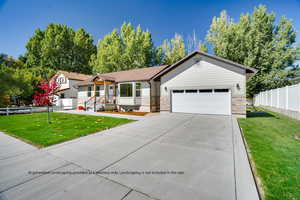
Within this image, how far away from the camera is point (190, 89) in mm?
11875

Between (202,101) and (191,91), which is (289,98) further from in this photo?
(191,91)

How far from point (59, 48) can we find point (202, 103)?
34.5 meters

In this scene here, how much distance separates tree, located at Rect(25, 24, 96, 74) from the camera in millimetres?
29870

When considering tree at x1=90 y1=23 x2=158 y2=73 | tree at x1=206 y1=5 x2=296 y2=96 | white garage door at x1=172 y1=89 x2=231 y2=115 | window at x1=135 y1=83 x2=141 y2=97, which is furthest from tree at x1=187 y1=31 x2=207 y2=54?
white garage door at x1=172 y1=89 x2=231 y2=115

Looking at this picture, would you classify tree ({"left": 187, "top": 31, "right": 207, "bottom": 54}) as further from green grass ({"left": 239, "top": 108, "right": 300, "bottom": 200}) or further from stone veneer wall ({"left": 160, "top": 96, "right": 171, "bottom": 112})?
green grass ({"left": 239, "top": 108, "right": 300, "bottom": 200})

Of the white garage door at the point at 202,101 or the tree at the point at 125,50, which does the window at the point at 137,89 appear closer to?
the white garage door at the point at 202,101

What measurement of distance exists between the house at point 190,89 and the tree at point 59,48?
76.9 feet

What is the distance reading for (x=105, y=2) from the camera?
48.4ft

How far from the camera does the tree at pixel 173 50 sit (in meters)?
27.8

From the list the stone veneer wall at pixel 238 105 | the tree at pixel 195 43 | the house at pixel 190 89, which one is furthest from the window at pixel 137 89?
the tree at pixel 195 43

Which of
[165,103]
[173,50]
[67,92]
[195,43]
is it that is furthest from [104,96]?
[195,43]

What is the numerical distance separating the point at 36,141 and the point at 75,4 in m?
15.7

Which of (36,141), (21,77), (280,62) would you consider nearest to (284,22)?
(280,62)

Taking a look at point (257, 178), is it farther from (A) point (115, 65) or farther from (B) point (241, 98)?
(A) point (115, 65)
